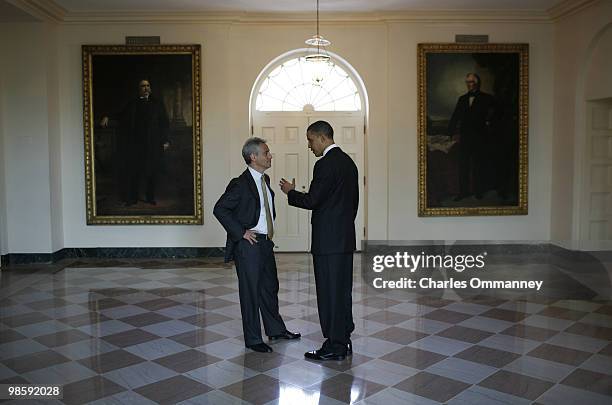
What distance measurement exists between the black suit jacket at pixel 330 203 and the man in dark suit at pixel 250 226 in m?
0.49

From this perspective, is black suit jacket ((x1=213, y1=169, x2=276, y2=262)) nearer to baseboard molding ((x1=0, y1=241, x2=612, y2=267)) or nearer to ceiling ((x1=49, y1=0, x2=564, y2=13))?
ceiling ((x1=49, y1=0, x2=564, y2=13))

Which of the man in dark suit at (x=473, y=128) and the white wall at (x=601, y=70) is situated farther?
the man in dark suit at (x=473, y=128)

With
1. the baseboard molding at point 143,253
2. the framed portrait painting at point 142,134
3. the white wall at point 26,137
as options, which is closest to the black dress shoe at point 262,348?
the baseboard molding at point 143,253

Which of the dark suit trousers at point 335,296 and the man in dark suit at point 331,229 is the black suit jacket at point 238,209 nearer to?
the man in dark suit at point 331,229

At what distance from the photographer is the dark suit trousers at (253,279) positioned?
18.4 feet

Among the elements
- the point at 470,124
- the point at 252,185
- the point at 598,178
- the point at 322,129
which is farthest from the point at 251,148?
the point at 598,178

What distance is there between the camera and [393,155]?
11344mm

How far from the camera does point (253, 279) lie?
566 cm

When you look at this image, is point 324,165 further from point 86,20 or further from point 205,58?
point 86,20

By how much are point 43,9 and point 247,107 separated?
3.74 meters

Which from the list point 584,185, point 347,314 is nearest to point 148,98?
point 347,314

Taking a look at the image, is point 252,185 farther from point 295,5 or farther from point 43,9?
point 43,9

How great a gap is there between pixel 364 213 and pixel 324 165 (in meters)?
6.59

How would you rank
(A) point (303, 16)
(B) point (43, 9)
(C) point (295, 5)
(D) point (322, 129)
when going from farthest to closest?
(A) point (303, 16)
(C) point (295, 5)
(B) point (43, 9)
(D) point (322, 129)
